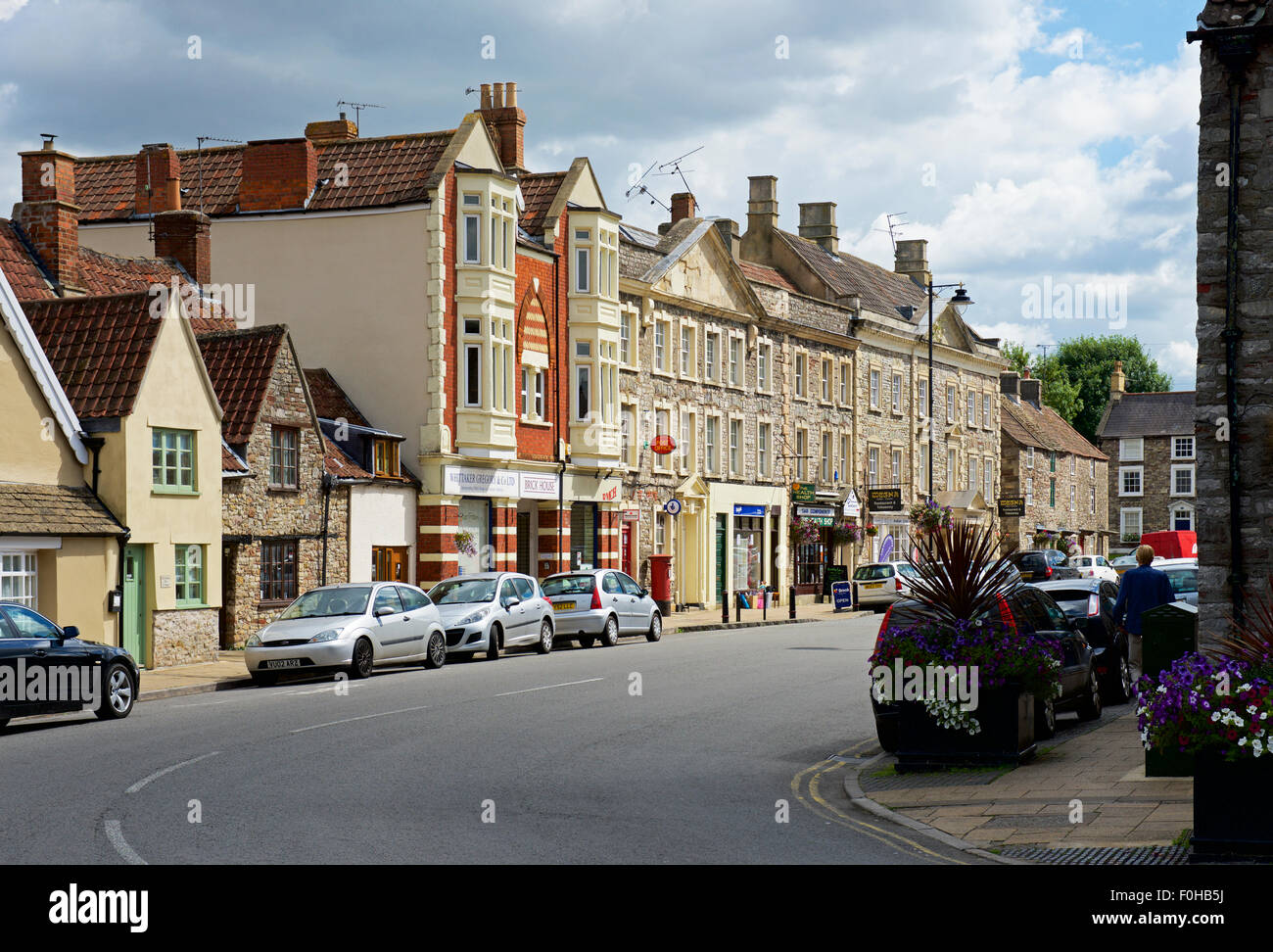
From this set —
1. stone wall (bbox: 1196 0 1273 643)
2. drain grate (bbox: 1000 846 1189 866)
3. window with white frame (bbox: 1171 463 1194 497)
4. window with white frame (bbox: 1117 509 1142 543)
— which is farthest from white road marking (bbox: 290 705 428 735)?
window with white frame (bbox: 1117 509 1142 543)

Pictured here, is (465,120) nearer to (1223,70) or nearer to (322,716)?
(322,716)

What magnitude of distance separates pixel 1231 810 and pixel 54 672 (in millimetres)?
13188

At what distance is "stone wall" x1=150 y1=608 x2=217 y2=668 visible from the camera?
27.0 metres

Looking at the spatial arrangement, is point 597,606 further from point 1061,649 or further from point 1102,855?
point 1102,855

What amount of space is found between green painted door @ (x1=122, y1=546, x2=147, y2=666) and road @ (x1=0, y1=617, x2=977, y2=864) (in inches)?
179

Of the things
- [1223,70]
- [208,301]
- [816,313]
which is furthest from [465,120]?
[1223,70]

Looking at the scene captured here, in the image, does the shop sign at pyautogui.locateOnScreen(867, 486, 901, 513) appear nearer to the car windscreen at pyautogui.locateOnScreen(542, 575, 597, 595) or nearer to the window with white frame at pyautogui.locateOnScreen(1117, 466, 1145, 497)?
the car windscreen at pyautogui.locateOnScreen(542, 575, 597, 595)

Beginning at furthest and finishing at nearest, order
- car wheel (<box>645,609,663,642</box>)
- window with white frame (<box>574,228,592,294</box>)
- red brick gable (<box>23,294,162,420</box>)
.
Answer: window with white frame (<box>574,228,592,294</box>), car wheel (<box>645,609,663,642</box>), red brick gable (<box>23,294,162,420</box>)

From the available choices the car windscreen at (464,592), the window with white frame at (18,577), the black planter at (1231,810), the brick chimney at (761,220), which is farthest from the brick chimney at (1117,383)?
the black planter at (1231,810)

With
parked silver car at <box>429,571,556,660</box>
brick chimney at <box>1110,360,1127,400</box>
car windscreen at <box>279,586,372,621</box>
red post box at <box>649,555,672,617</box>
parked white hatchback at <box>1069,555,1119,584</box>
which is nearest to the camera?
car windscreen at <box>279,586,372,621</box>

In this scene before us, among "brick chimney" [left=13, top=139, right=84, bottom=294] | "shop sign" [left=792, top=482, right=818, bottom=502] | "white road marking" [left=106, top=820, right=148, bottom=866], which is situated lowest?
"white road marking" [left=106, top=820, right=148, bottom=866]

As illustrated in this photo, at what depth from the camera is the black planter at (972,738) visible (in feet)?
45.6

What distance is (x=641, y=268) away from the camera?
46562 millimetres

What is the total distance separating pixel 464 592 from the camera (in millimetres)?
29344
